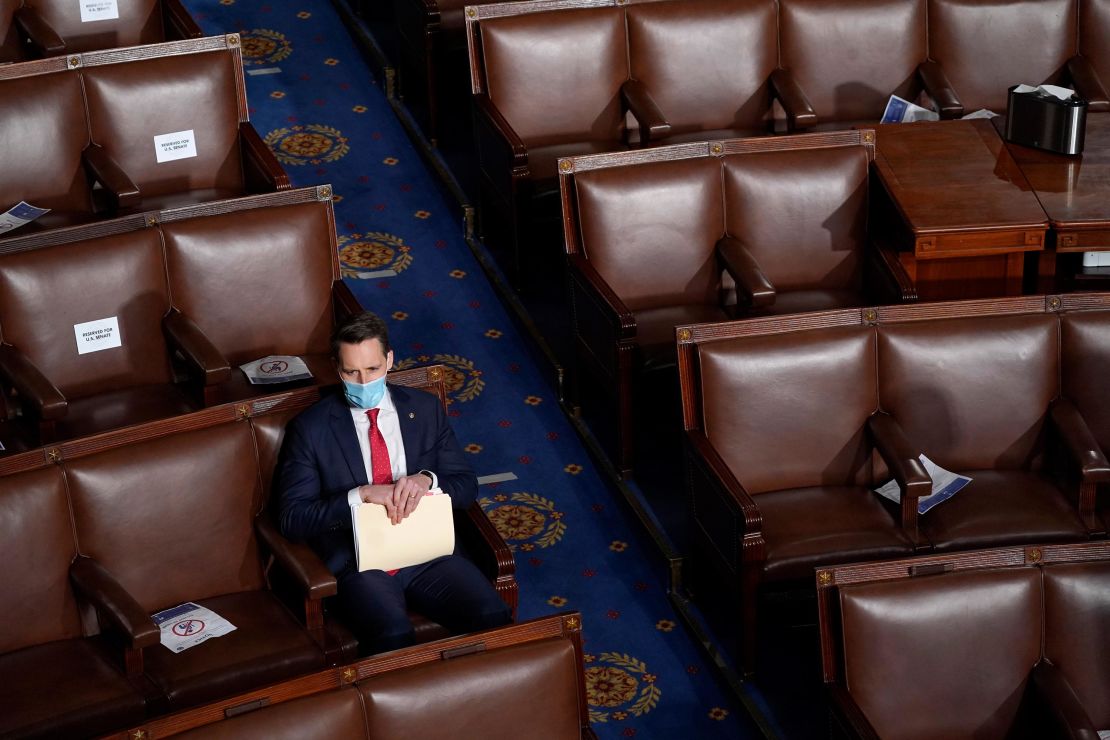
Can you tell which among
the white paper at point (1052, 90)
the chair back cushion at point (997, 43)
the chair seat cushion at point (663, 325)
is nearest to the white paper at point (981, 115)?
the chair back cushion at point (997, 43)

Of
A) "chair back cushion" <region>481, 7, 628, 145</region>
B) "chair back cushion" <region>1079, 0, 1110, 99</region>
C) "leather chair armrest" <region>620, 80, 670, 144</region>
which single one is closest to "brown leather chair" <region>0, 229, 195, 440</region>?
"chair back cushion" <region>481, 7, 628, 145</region>

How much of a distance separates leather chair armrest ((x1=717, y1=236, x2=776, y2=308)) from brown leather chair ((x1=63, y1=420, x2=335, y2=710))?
1190 mm

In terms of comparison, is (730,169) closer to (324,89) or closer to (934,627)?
(934,627)

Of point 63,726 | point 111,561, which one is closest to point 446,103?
point 111,561

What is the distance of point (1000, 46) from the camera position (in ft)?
13.9

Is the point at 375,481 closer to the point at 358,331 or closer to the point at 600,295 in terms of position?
the point at 358,331

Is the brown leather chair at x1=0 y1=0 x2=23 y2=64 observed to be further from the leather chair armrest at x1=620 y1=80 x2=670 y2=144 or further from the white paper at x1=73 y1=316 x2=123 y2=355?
the leather chair armrest at x1=620 y1=80 x2=670 y2=144

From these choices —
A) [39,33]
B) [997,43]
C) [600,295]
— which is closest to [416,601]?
[600,295]

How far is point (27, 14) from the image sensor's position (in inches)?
166

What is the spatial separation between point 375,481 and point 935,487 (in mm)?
1140

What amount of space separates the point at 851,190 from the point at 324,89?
191cm

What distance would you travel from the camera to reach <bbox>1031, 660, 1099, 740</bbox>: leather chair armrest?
2.48m

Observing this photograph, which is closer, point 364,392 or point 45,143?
point 364,392

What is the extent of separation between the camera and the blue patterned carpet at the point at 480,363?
3059 millimetres
